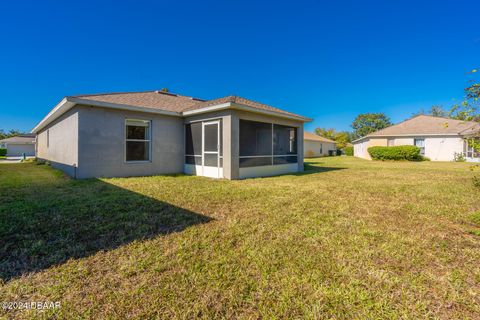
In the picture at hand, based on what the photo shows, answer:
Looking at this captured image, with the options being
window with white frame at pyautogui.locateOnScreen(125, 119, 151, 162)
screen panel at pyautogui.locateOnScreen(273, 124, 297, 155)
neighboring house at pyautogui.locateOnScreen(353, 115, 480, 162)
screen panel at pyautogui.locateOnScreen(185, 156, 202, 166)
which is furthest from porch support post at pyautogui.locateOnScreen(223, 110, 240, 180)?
neighboring house at pyautogui.locateOnScreen(353, 115, 480, 162)

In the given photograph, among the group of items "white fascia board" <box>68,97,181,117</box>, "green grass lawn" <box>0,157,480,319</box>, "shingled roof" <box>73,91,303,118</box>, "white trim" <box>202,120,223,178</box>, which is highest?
"shingled roof" <box>73,91,303,118</box>

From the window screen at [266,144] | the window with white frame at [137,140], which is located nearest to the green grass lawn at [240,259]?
the window with white frame at [137,140]

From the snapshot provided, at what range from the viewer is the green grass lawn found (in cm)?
175

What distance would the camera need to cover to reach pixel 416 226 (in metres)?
3.60

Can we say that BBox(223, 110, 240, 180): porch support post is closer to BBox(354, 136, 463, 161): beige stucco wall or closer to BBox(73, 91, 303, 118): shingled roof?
BBox(73, 91, 303, 118): shingled roof

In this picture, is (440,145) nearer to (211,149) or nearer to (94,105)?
(211,149)

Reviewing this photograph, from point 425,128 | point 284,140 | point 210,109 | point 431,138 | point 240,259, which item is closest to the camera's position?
point 240,259

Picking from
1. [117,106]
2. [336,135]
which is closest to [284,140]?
[117,106]

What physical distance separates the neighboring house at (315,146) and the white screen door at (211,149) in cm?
2164

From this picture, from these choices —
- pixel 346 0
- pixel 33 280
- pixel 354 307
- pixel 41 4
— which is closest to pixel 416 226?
pixel 354 307

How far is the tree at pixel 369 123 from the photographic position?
171 ft

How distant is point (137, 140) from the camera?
9008 mm

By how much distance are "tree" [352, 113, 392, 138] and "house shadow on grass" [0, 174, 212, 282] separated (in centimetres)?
5981

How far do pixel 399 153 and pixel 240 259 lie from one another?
23715mm
